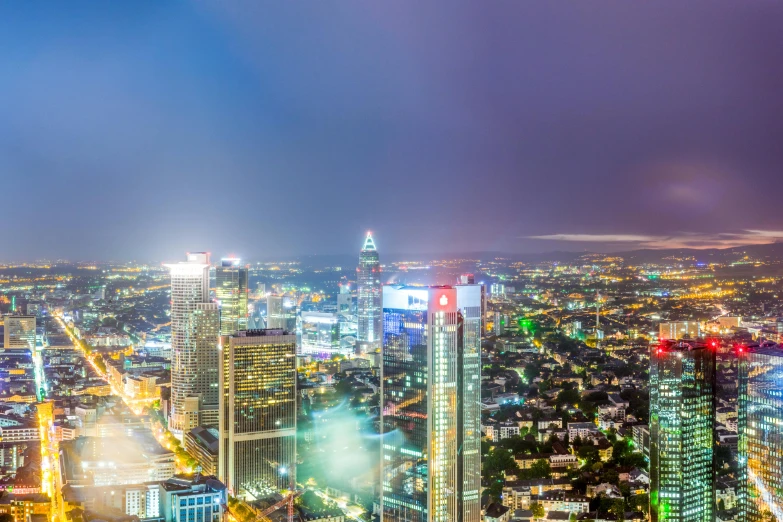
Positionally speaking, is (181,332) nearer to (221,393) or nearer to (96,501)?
(221,393)

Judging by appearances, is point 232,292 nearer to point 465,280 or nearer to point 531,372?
point 531,372

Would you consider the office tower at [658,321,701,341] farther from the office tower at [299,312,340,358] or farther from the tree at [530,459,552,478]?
the office tower at [299,312,340,358]

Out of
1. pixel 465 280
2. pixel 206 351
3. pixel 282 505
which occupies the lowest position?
pixel 282 505

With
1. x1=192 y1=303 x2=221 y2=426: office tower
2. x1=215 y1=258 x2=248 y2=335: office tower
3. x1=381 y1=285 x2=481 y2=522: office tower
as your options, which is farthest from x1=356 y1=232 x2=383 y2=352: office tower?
x1=381 y1=285 x2=481 y2=522: office tower

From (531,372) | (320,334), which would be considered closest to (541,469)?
(531,372)

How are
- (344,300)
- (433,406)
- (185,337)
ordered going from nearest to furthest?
(433,406), (185,337), (344,300)

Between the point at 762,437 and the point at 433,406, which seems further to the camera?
the point at 762,437
